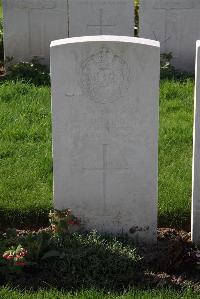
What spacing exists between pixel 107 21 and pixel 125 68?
423 cm

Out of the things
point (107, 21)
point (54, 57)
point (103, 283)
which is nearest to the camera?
point (103, 283)

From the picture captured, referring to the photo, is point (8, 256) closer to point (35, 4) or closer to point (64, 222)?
point (64, 222)

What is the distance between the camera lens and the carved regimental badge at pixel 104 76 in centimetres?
434

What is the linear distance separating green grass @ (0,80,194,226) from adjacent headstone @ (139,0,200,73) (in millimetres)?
943

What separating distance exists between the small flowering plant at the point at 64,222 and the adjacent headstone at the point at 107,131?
0.09m

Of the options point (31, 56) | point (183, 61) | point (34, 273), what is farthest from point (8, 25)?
point (34, 273)

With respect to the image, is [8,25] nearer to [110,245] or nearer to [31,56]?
Result: [31,56]

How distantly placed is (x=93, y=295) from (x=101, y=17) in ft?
17.0

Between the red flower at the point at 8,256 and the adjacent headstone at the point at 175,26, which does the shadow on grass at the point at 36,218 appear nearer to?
the red flower at the point at 8,256

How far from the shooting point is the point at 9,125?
6.45 meters

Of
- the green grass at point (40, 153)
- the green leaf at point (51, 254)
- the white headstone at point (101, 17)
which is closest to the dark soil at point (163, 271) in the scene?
the green leaf at point (51, 254)

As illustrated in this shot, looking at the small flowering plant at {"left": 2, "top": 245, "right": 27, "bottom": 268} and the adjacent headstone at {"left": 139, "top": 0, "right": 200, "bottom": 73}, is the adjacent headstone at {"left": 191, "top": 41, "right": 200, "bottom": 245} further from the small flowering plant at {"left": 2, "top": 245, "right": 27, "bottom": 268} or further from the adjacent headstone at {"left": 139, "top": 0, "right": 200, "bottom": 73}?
the adjacent headstone at {"left": 139, "top": 0, "right": 200, "bottom": 73}

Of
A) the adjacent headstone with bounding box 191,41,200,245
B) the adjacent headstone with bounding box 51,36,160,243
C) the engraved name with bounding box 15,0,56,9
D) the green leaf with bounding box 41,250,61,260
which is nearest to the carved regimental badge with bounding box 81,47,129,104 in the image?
the adjacent headstone with bounding box 51,36,160,243

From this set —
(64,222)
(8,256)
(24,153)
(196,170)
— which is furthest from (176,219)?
(24,153)
